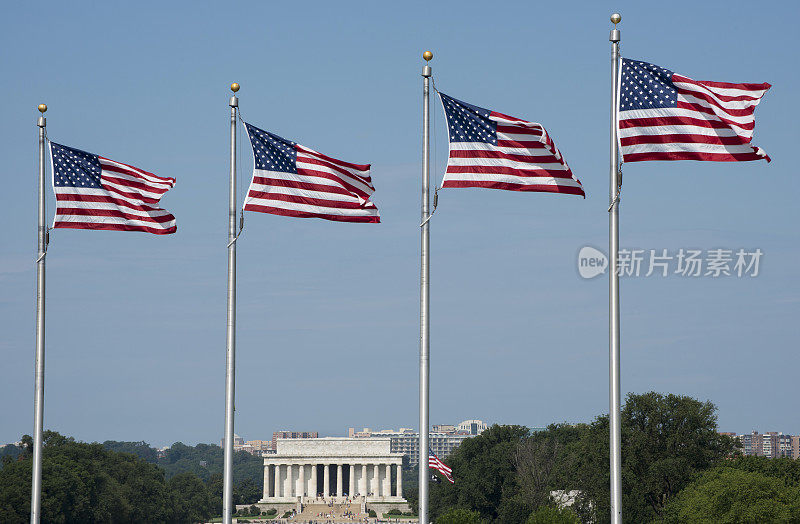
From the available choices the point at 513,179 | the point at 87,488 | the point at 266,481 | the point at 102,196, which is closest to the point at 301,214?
the point at 513,179

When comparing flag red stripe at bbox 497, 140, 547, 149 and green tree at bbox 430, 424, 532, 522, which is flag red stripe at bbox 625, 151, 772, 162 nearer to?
flag red stripe at bbox 497, 140, 547, 149

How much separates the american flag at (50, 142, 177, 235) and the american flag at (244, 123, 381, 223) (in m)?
3.37

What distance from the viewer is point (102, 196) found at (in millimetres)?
27547

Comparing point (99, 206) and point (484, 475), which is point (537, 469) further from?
point (99, 206)

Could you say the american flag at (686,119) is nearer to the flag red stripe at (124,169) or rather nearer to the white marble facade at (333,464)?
the flag red stripe at (124,169)

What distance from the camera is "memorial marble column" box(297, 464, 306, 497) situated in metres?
171

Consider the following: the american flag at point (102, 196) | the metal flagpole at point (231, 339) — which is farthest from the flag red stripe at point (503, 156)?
the american flag at point (102, 196)

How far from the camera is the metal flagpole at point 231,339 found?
85.8ft

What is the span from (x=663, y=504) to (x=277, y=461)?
112m

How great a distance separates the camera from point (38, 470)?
27922 mm

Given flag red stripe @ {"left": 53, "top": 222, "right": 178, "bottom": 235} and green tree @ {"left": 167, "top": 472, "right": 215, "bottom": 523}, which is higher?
flag red stripe @ {"left": 53, "top": 222, "right": 178, "bottom": 235}

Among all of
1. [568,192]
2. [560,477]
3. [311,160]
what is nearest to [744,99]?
[568,192]

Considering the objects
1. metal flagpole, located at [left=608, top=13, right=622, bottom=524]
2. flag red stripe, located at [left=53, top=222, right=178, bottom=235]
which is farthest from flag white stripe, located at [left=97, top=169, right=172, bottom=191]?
metal flagpole, located at [left=608, top=13, right=622, bottom=524]

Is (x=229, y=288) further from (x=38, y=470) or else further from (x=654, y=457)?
(x=654, y=457)
